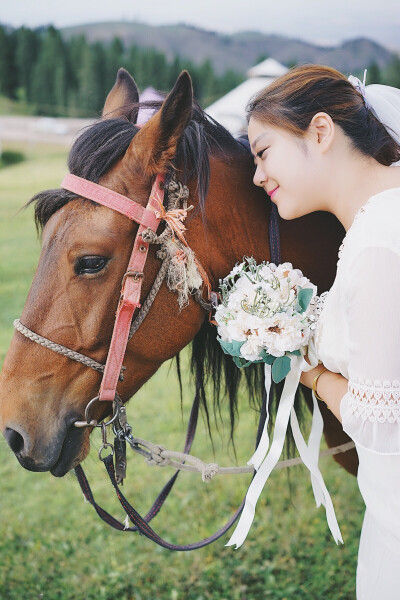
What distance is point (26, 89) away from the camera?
944 inches

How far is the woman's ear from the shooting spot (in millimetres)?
1812

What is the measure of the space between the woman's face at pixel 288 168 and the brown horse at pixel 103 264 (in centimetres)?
20

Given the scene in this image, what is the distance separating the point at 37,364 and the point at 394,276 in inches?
44.2

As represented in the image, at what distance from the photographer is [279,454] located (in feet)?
6.90

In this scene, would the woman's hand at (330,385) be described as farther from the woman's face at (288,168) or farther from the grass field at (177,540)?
the grass field at (177,540)

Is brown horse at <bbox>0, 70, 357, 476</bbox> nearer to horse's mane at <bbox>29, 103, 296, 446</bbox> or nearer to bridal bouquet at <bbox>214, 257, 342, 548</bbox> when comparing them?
horse's mane at <bbox>29, 103, 296, 446</bbox>

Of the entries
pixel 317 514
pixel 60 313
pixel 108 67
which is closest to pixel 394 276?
pixel 60 313

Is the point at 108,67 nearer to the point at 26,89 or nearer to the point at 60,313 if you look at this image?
the point at 26,89

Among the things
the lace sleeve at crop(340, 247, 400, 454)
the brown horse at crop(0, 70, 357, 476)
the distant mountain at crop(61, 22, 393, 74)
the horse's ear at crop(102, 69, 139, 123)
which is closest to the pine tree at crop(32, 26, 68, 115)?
the distant mountain at crop(61, 22, 393, 74)

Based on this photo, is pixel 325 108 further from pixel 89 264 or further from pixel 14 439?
pixel 14 439

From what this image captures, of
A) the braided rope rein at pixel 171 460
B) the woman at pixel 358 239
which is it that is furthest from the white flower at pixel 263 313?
the braided rope rein at pixel 171 460

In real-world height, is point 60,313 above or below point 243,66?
above

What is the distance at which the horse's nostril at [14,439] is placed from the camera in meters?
1.84

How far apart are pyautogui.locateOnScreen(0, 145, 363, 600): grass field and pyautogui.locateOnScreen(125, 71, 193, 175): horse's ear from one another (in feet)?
3.74
